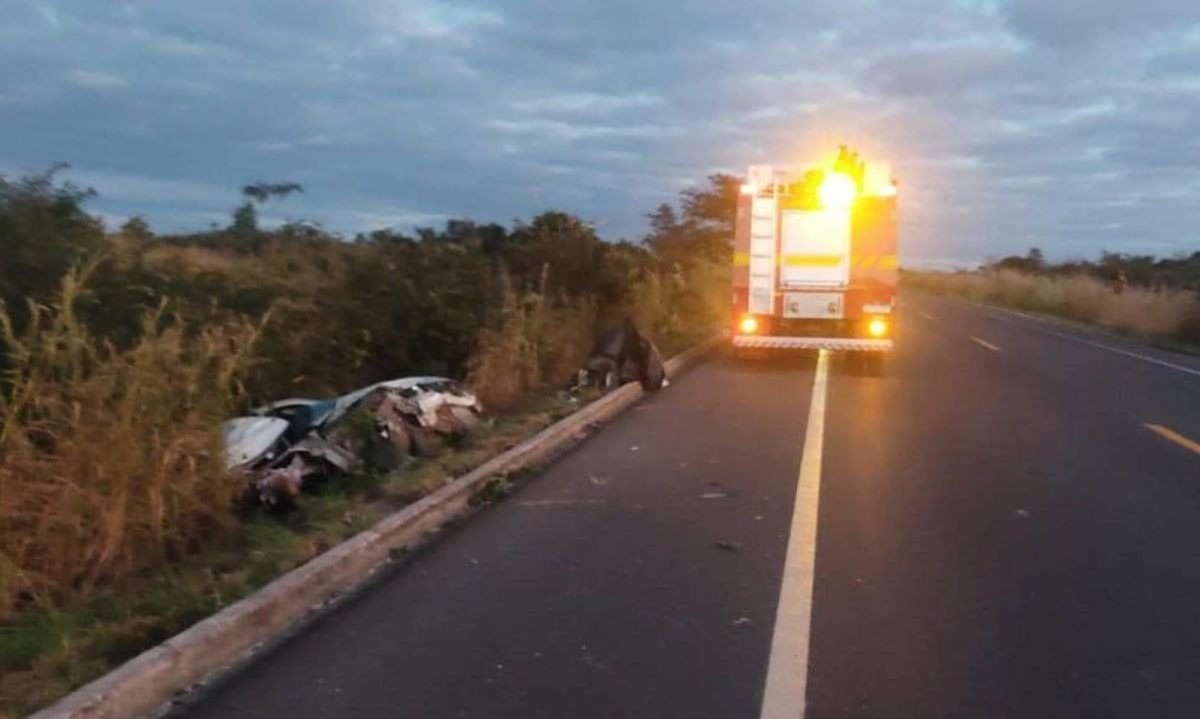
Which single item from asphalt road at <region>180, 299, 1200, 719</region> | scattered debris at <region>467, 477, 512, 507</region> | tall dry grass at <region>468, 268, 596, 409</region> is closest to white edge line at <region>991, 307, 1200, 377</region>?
tall dry grass at <region>468, 268, 596, 409</region>

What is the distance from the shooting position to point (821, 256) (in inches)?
884

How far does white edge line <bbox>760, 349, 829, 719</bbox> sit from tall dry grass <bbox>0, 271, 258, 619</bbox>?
349 cm

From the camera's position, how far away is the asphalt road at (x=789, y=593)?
6414 millimetres

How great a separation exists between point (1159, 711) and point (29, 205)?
8416 millimetres

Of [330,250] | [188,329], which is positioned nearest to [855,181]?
[330,250]

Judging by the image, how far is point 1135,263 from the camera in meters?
92.2

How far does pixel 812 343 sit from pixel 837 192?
7.65 feet

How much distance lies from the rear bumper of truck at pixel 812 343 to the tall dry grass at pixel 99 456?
46.3 feet

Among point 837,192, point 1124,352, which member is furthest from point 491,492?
point 1124,352

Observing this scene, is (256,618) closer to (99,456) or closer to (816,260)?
(99,456)

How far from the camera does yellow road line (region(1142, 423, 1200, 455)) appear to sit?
50.2 feet

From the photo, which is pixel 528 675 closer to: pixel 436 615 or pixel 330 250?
pixel 436 615

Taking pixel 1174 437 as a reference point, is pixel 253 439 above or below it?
above

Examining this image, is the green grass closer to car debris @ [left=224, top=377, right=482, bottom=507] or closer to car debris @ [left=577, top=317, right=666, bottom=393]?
car debris @ [left=224, top=377, right=482, bottom=507]
